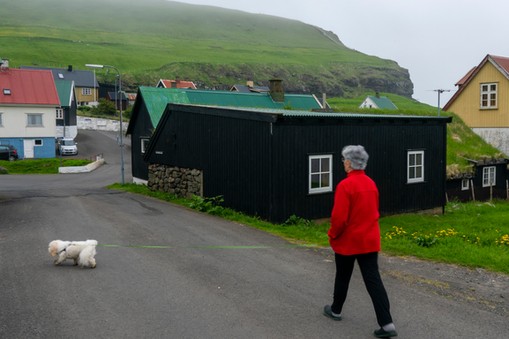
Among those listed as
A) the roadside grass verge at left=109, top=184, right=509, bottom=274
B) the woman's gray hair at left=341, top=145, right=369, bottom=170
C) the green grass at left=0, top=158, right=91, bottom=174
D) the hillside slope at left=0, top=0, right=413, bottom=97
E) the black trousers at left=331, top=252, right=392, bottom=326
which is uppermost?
the hillside slope at left=0, top=0, right=413, bottom=97

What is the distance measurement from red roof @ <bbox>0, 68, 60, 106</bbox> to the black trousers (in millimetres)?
47776

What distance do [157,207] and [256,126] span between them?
15.6ft

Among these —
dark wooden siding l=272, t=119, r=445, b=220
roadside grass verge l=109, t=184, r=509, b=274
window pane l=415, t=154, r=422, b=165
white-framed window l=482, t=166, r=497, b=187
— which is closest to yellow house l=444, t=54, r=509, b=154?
white-framed window l=482, t=166, r=497, b=187

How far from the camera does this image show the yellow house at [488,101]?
3366 cm

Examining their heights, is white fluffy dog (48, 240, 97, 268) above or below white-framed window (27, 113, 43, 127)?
below

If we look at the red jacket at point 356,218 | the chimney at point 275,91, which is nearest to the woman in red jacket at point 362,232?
the red jacket at point 356,218

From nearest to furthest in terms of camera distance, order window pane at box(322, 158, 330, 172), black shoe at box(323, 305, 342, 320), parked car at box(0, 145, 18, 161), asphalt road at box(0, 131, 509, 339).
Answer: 1. asphalt road at box(0, 131, 509, 339)
2. black shoe at box(323, 305, 342, 320)
3. window pane at box(322, 158, 330, 172)
4. parked car at box(0, 145, 18, 161)

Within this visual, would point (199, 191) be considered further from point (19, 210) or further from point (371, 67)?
point (371, 67)

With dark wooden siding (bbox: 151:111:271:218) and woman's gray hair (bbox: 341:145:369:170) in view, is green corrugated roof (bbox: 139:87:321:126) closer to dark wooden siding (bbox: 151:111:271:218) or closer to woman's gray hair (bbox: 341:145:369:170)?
dark wooden siding (bbox: 151:111:271:218)

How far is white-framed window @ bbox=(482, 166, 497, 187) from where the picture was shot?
3080 centimetres

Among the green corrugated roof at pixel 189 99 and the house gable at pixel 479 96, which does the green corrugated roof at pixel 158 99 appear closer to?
the green corrugated roof at pixel 189 99

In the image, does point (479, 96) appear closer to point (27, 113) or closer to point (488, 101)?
point (488, 101)

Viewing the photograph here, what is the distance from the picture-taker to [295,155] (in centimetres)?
1534

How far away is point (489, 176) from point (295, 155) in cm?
2038
